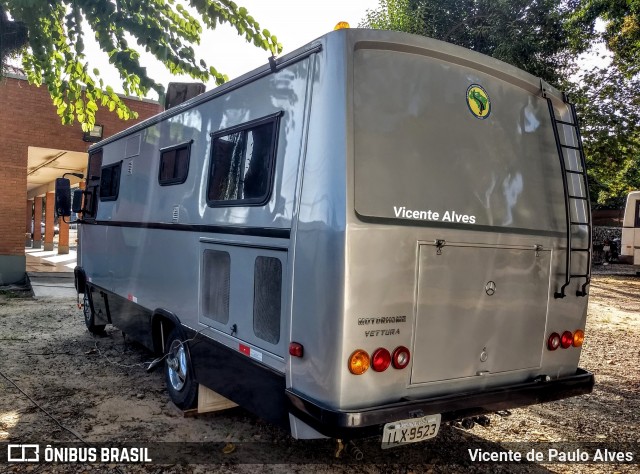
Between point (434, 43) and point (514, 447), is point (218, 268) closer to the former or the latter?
point (434, 43)

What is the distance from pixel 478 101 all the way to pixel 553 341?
1.92 meters

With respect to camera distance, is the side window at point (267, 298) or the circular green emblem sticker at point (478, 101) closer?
the side window at point (267, 298)

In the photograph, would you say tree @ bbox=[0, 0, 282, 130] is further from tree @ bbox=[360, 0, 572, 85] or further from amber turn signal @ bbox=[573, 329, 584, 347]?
tree @ bbox=[360, 0, 572, 85]

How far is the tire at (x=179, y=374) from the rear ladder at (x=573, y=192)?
316 centimetres

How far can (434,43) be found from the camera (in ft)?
11.6

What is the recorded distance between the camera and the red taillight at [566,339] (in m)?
4.05

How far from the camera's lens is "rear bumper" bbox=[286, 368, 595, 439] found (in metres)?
2.94

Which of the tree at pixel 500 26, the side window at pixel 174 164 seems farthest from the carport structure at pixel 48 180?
the tree at pixel 500 26

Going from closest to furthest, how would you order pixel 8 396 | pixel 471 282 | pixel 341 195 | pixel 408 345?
pixel 341 195 < pixel 408 345 < pixel 471 282 < pixel 8 396

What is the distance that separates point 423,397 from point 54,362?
200 inches

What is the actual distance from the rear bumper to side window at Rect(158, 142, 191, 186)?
8.09 feet

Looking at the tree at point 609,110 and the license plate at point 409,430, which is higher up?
the tree at point 609,110

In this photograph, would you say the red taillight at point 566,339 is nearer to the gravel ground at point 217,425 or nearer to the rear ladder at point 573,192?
the rear ladder at point 573,192

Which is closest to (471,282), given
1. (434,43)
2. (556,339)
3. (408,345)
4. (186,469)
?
(408,345)
